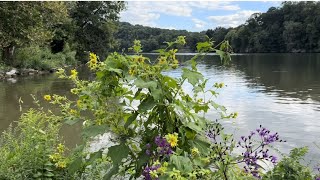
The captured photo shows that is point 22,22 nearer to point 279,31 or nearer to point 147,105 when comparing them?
point 147,105

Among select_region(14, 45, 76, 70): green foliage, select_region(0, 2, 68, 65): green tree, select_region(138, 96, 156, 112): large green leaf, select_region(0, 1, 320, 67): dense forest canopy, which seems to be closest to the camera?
select_region(138, 96, 156, 112): large green leaf

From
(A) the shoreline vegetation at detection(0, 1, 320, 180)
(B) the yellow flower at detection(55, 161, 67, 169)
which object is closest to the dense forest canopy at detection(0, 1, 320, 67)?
(A) the shoreline vegetation at detection(0, 1, 320, 180)

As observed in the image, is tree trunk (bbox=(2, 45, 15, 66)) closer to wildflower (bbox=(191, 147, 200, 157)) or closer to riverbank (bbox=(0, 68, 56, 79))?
riverbank (bbox=(0, 68, 56, 79))

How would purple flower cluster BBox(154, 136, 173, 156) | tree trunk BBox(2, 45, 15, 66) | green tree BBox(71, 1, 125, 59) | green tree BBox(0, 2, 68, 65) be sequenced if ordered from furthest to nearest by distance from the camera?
green tree BBox(71, 1, 125, 59) < tree trunk BBox(2, 45, 15, 66) < green tree BBox(0, 2, 68, 65) < purple flower cluster BBox(154, 136, 173, 156)

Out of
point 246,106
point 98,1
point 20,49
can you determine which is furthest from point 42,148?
point 98,1

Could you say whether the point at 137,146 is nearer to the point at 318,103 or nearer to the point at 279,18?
the point at 318,103

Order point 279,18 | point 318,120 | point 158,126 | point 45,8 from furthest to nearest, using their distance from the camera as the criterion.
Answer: point 279,18
point 45,8
point 318,120
point 158,126

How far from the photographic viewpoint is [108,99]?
9.27 ft

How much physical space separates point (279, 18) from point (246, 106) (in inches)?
4184

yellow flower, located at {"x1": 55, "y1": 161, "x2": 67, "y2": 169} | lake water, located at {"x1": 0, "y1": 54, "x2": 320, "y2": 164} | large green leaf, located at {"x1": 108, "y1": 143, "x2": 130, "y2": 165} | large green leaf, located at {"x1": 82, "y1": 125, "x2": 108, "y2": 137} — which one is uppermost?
large green leaf, located at {"x1": 82, "y1": 125, "x2": 108, "y2": 137}

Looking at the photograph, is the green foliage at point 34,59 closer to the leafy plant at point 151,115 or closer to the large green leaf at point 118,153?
the leafy plant at point 151,115

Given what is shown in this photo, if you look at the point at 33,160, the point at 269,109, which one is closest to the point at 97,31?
the point at 269,109

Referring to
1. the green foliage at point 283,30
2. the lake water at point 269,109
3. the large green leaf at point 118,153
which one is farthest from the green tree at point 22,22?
the green foliage at point 283,30

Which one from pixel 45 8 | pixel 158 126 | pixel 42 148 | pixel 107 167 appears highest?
pixel 45 8
